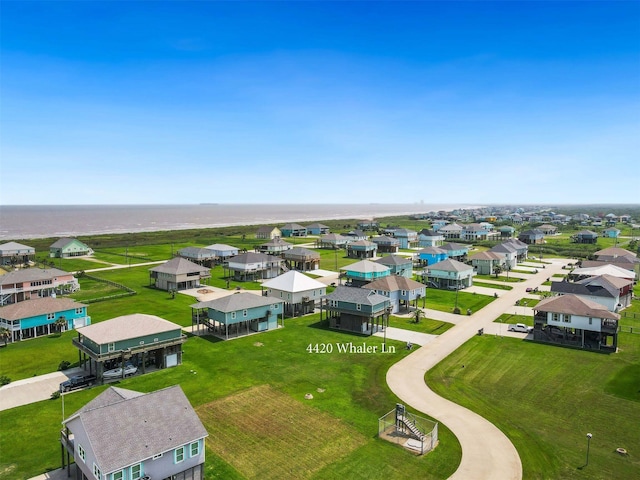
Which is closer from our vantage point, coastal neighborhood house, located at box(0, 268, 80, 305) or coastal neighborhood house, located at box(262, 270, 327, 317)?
coastal neighborhood house, located at box(262, 270, 327, 317)

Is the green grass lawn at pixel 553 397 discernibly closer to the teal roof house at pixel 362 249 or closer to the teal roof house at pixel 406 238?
the teal roof house at pixel 362 249

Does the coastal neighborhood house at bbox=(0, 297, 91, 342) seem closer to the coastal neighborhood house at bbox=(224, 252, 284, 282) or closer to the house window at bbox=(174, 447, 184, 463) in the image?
the coastal neighborhood house at bbox=(224, 252, 284, 282)

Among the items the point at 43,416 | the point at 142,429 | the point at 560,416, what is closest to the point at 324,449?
the point at 142,429

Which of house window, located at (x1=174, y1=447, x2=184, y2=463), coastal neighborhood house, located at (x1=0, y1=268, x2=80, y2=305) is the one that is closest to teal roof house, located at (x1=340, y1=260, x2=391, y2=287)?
coastal neighborhood house, located at (x1=0, y1=268, x2=80, y2=305)

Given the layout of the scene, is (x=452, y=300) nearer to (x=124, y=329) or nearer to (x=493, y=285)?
(x=493, y=285)

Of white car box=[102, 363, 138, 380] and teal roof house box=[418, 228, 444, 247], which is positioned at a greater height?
teal roof house box=[418, 228, 444, 247]
